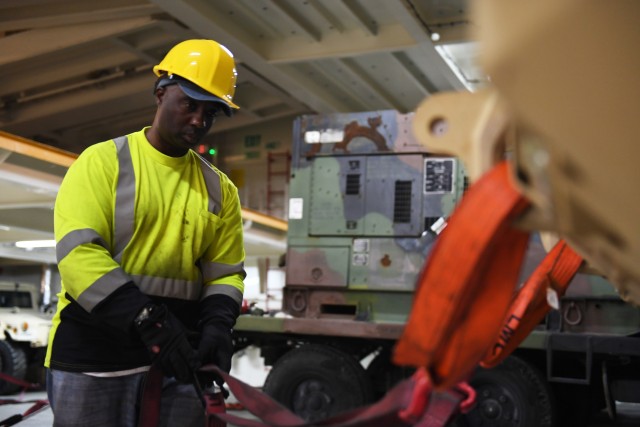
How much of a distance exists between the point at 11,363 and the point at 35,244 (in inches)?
96.0

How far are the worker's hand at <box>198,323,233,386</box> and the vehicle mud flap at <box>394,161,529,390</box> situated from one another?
4.65 ft

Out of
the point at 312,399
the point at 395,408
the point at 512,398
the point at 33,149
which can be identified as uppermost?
the point at 33,149

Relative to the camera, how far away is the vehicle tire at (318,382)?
6773mm

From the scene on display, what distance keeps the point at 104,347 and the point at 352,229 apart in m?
4.74

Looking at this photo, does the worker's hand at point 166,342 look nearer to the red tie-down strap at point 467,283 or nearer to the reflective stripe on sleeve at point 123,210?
the reflective stripe on sleeve at point 123,210

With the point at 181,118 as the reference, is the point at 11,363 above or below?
below

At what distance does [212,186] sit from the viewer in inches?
123

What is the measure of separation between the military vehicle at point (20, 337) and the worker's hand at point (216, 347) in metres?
9.26

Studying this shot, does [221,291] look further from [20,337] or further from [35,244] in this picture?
[35,244]

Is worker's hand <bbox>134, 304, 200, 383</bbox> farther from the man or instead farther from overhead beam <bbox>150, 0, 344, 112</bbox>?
overhead beam <bbox>150, 0, 344, 112</bbox>

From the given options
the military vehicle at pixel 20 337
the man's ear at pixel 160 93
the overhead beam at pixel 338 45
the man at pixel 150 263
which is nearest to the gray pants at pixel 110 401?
the man at pixel 150 263

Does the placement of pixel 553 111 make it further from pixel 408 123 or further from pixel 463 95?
pixel 408 123

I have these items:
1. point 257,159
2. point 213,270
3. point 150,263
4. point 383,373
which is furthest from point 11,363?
point 150,263

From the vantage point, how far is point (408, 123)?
7.26 meters
